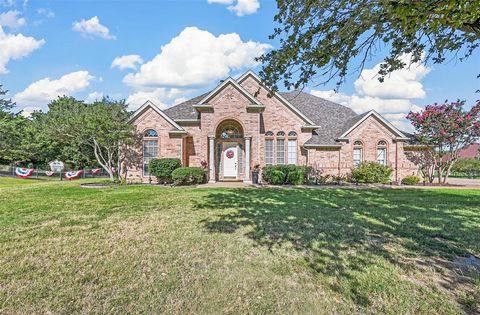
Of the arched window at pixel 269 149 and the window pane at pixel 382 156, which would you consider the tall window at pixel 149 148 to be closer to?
the arched window at pixel 269 149

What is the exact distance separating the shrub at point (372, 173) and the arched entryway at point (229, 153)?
26.8 ft

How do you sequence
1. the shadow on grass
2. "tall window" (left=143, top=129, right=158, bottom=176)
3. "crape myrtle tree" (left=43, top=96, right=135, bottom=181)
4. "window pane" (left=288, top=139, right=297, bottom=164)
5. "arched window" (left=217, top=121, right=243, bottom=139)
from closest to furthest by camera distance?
the shadow on grass < "crape myrtle tree" (left=43, top=96, right=135, bottom=181) < "tall window" (left=143, top=129, right=158, bottom=176) < "arched window" (left=217, top=121, right=243, bottom=139) < "window pane" (left=288, top=139, right=297, bottom=164)

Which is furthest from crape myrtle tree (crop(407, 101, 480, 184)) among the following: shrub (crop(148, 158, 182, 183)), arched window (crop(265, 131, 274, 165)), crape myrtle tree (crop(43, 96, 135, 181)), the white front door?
crape myrtle tree (crop(43, 96, 135, 181))

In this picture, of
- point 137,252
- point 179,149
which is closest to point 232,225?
point 137,252

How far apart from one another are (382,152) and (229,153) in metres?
11.5

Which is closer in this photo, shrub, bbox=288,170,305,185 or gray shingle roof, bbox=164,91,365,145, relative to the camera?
shrub, bbox=288,170,305,185

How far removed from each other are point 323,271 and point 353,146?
56.3 ft

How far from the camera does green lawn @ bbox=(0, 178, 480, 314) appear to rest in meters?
3.29

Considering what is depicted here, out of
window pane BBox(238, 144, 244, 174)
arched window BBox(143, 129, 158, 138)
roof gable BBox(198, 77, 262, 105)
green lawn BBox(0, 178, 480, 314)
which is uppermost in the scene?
roof gable BBox(198, 77, 262, 105)

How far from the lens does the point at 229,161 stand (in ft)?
65.5

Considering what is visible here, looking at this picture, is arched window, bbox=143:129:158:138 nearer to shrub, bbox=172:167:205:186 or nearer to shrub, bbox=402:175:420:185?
shrub, bbox=172:167:205:186

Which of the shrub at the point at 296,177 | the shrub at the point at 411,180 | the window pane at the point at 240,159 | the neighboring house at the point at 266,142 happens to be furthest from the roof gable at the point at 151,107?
the shrub at the point at 411,180

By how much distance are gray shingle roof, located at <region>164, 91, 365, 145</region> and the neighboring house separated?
5.2 inches

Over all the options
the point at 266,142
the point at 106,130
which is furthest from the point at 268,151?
the point at 106,130
